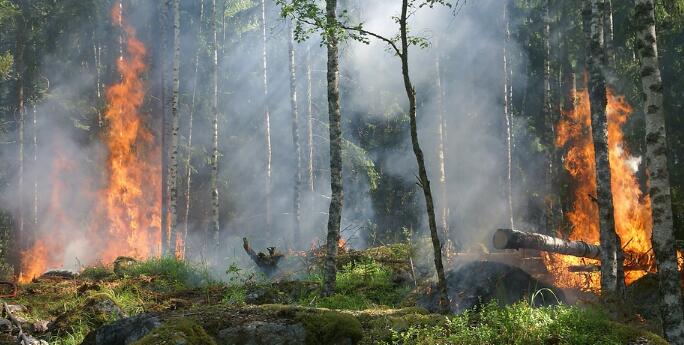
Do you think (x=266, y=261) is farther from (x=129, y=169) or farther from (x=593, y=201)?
(x=129, y=169)

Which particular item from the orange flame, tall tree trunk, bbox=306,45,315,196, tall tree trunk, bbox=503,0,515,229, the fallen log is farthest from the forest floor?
tall tree trunk, bbox=503,0,515,229

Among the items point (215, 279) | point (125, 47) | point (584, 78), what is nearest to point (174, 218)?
point (215, 279)

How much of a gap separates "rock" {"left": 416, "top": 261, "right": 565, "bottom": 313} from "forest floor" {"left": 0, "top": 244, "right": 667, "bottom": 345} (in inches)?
7.0

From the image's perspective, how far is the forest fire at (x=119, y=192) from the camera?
84.0 ft

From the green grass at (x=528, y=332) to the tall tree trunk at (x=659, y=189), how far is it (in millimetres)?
3179

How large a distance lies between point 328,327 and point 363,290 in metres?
7.41

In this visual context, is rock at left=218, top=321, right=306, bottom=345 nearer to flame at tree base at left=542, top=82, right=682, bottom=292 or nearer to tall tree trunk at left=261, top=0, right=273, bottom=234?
flame at tree base at left=542, top=82, right=682, bottom=292

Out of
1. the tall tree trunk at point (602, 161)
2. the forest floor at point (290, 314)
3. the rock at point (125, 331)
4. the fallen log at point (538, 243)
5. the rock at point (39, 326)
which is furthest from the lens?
the fallen log at point (538, 243)

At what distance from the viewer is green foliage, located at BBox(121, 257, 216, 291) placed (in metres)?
13.9

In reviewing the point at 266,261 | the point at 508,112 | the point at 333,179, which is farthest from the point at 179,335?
the point at 508,112

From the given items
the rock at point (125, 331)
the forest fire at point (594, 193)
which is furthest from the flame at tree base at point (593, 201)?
the rock at point (125, 331)

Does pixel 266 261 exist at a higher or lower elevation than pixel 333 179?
lower

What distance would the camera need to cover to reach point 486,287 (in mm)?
10891

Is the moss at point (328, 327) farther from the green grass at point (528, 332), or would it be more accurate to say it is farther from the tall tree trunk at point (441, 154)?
the tall tree trunk at point (441, 154)
